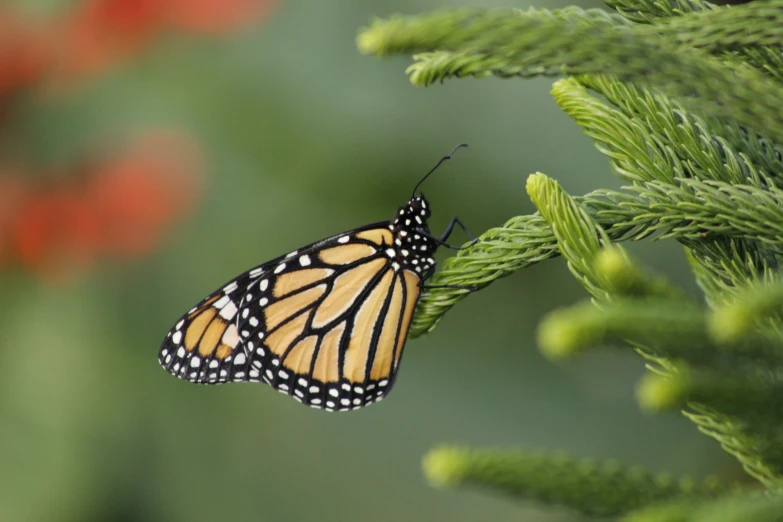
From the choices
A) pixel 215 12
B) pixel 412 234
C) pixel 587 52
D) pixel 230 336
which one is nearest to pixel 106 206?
pixel 215 12

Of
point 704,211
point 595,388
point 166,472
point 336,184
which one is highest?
point 336,184

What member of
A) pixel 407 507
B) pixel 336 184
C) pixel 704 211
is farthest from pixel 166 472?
pixel 704 211

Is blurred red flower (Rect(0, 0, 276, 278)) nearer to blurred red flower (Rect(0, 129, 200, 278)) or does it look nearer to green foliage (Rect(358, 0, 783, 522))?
blurred red flower (Rect(0, 129, 200, 278))

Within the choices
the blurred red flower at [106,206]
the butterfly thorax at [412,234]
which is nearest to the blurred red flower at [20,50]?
the blurred red flower at [106,206]

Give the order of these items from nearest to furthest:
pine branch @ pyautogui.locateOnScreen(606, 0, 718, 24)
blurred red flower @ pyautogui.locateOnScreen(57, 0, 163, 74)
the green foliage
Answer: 1. the green foliage
2. pine branch @ pyautogui.locateOnScreen(606, 0, 718, 24)
3. blurred red flower @ pyautogui.locateOnScreen(57, 0, 163, 74)

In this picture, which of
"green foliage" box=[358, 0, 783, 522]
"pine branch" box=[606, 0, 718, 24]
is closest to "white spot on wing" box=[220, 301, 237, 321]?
"green foliage" box=[358, 0, 783, 522]

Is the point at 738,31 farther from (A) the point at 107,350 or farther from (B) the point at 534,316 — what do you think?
(A) the point at 107,350

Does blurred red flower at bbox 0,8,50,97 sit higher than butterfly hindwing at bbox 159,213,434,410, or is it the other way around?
blurred red flower at bbox 0,8,50,97

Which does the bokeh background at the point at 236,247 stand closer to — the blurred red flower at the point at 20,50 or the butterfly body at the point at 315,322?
the blurred red flower at the point at 20,50
